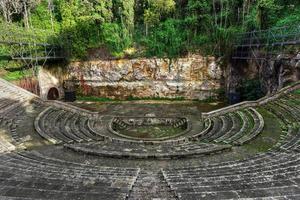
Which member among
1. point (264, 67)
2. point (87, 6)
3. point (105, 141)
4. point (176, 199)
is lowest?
point (105, 141)

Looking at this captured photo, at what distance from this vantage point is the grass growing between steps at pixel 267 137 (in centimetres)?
1082

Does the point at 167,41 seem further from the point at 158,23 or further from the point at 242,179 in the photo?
the point at 242,179

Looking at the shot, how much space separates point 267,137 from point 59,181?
31.6ft

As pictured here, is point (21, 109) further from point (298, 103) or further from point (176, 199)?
point (298, 103)

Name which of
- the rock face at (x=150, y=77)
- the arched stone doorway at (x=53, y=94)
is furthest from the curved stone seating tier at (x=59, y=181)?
the rock face at (x=150, y=77)

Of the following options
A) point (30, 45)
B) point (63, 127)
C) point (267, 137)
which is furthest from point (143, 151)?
point (30, 45)

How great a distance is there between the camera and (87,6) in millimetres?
24016

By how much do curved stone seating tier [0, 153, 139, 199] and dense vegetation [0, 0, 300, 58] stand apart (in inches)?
639

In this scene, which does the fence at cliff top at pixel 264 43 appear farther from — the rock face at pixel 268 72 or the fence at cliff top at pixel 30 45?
the fence at cliff top at pixel 30 45

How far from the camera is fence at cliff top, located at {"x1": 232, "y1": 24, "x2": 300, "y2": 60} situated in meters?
16.1

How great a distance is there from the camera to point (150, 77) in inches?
909

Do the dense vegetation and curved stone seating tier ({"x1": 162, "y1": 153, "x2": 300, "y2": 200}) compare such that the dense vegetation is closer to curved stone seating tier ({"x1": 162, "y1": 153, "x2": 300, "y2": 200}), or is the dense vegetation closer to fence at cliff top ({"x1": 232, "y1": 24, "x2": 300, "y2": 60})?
fence at cliff top ({"x1": 232, "y1": 24, "x2": 300, "y2": 60})

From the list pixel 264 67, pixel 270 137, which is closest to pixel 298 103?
pixel 270 137

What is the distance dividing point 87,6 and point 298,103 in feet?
66.5
